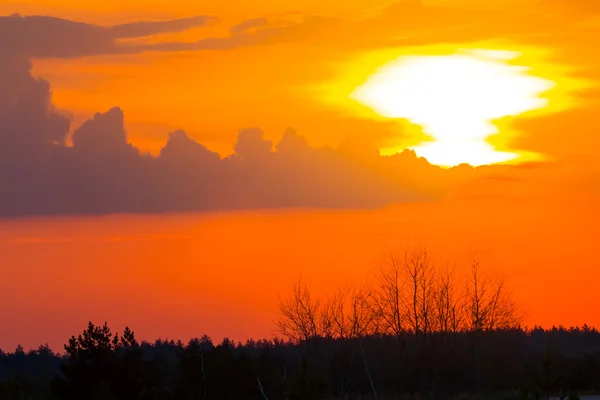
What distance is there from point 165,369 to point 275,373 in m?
4.93

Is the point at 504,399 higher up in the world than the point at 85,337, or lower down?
lower down

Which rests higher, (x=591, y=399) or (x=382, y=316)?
(x=382, y=316)

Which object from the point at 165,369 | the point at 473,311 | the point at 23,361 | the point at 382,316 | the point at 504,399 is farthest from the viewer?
the point at 23,361

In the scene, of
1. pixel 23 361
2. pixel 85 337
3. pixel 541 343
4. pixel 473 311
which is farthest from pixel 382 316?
pixel 23 361

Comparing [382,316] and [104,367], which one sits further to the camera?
[382,316]

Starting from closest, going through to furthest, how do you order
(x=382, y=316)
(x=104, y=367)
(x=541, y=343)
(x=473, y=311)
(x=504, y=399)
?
(x=104, y=367) < (x=504, y=399) < (x=382, y=316) < (x=473, y=311) < (x=541, y=343)

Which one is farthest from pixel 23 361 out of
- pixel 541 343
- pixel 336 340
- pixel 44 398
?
pixel 44 398

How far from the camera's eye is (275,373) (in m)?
50.6

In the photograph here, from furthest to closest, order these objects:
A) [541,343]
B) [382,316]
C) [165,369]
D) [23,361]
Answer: [23,361], [541,343], [382,316], [165,369]

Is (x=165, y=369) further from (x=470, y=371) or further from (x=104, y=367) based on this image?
(x=470, y=371)

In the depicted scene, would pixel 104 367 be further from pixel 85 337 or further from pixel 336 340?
pixel 336 340

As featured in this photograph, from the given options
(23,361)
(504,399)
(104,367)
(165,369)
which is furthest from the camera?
(23,361)

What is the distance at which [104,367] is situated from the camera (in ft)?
144

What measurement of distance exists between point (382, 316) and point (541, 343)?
201 ft
